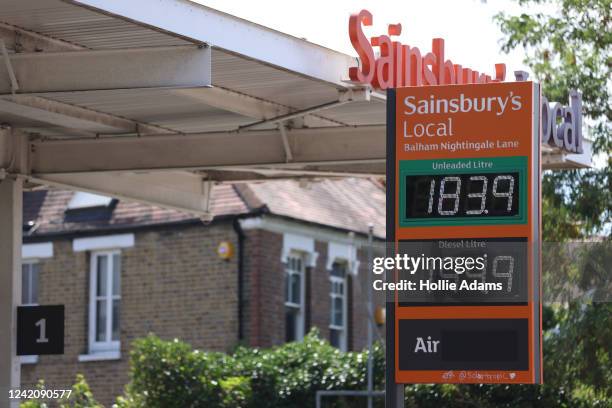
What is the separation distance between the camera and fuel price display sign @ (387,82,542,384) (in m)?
13.0

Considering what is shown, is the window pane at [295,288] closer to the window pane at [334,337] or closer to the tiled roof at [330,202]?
the tiled roof at [330,202]

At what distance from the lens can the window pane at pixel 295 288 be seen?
110 ft

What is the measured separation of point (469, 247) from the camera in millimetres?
13078

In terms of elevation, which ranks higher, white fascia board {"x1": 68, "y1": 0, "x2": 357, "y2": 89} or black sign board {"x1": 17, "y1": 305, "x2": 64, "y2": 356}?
white fascia board {"x1": 68, "y1": 0, "x2": 357, "y2": 89}

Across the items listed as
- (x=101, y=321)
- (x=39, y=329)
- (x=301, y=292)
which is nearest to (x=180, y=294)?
(x=101, y=321)

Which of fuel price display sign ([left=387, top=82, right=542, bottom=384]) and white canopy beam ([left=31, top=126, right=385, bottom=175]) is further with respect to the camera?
white canopy beam ([left=31, top=126, right=385, bottom=175])

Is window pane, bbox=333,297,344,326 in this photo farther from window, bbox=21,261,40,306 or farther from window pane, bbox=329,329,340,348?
window, bbox=21,261,40,306

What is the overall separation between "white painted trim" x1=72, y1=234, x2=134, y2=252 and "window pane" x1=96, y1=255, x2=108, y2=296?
33cm

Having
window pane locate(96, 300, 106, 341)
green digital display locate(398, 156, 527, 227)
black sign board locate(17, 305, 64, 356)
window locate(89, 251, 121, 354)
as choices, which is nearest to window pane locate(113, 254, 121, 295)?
window locate(89, 251, 121, 354)

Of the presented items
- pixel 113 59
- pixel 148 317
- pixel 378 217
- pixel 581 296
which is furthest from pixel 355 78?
pixel 378 217

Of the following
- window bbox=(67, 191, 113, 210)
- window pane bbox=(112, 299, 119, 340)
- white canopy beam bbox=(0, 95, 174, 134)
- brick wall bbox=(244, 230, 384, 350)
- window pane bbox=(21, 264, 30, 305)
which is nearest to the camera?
white canopy beam bbox=(0, 95, 174, 134)

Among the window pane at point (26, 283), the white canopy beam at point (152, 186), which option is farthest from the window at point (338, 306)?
the white canopy beam at point (152, 186)

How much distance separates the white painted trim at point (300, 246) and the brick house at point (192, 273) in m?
0.03

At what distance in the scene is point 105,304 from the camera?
33500mm
